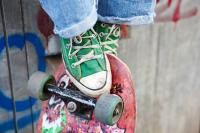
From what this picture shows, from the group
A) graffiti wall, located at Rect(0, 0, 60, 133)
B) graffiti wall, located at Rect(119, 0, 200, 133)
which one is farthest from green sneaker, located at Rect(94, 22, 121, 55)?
graffiti wall, located at Rect(119, 0, 200, 133)

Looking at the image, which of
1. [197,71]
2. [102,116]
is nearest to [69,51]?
[102,116]

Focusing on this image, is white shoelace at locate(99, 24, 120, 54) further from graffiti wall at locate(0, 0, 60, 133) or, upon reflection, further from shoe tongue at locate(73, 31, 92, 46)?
graffiti wall at locate(0, 0, 60, 133)

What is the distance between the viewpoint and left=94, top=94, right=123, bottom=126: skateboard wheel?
1262 millimetres

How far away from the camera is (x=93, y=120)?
55.7 inches

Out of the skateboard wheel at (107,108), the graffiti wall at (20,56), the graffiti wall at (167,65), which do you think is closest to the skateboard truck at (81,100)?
the skateboard wheel at (107,108)

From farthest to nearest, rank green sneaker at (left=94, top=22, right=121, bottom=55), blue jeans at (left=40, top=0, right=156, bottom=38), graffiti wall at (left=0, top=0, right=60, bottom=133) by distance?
graffiti wall at (left=0, top=0, right=60, bottom=133)
green sneaker at (left=94, top=22, right=121, bottom=55)
blue jeans at (left=40, top=0, right=156, bottom=38)

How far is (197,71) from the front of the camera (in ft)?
10.5

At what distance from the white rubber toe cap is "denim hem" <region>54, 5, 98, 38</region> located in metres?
0.16

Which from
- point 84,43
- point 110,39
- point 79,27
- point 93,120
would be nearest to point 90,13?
point 79,27

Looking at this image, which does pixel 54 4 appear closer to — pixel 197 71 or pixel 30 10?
pixel 30 10

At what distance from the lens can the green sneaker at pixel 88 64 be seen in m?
1.33

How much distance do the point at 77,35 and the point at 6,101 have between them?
79cm

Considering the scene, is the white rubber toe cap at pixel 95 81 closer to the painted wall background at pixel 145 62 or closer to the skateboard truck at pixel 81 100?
the skateboard truck at pixel 81 100

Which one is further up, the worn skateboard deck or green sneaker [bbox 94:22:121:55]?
green sneaker [bbox 94:22:121:55]
